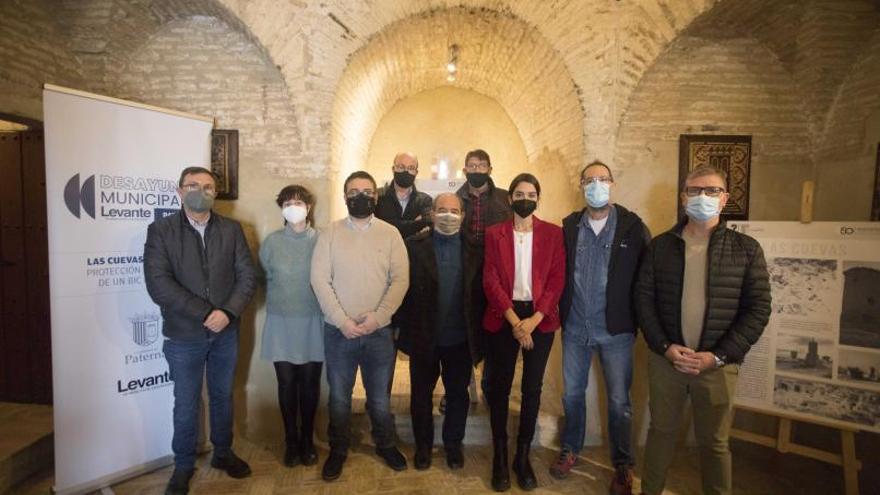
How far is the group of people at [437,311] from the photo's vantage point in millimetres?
2467

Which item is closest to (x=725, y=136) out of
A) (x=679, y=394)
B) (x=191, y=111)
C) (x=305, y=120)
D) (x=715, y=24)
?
(x=715, y=24)

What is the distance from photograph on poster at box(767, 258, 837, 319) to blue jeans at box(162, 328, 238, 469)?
374 cm

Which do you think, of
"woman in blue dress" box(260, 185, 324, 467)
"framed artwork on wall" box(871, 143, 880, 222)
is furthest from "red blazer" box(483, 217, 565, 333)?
"framed artwork on wall" box(871, 143, 880, 222)

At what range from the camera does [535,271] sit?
2.54 meters

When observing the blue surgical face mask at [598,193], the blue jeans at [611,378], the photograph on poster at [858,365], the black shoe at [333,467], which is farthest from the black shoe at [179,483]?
the photograph on poster at [858,365]

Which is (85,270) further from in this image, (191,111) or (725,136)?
(725,136)

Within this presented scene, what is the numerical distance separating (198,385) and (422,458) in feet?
5.18

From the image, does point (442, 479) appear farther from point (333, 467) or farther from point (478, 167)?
point (478, 167)

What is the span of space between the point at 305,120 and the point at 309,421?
2.32m

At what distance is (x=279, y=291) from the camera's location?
282cm

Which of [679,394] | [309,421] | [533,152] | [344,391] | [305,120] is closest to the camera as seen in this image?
[679,394]

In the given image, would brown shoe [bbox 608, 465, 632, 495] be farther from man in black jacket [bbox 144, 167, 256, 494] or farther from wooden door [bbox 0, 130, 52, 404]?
wooden door [bbox 0, 130, 52, 404]

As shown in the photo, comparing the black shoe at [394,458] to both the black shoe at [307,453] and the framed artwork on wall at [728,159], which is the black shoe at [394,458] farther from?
the framed artwork on wall at [728,159]

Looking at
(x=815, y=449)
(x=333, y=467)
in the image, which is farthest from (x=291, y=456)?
(x=815, y=449)
